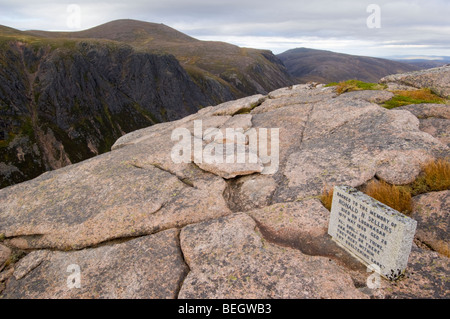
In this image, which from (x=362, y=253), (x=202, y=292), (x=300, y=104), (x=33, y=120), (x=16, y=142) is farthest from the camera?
(x=33, y=120)

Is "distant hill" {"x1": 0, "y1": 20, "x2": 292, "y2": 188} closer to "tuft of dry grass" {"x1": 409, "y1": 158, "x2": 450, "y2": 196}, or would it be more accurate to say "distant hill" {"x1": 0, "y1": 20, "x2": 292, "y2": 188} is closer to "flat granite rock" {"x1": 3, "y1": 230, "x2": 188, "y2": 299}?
"flat granite rock" {"x1": 3, "y1": 230, "x2": 188, "y2": 299}

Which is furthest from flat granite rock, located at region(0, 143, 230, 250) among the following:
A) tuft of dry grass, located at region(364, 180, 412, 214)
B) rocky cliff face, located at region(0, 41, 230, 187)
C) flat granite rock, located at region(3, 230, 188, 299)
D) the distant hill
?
the distant hill

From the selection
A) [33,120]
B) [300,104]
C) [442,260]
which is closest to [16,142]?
[33,120]

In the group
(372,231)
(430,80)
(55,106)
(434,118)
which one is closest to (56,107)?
(55,106)

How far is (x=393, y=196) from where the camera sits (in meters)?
8.24

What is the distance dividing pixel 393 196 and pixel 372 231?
258cm

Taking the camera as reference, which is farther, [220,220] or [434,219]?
[220,220]

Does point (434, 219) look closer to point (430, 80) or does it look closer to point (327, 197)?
point (327, 197)

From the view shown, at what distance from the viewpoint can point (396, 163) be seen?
31.7 feet

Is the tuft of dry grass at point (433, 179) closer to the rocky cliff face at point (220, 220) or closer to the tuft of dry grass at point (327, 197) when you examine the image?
the rocky cliff face at point (220, 220)

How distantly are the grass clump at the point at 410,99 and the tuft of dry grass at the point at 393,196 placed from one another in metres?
8.49

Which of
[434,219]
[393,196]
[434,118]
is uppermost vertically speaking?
[434,118]

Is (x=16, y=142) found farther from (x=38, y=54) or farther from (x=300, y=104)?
(x=300, y=104)

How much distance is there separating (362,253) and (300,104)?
1310cm
